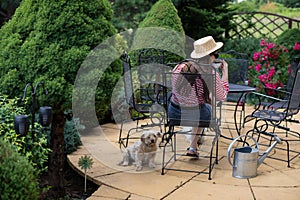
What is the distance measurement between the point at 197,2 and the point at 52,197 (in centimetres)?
669

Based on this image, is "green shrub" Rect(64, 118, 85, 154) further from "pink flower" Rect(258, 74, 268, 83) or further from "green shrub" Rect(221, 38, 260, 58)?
"green shrub" Rect(221, 38, 260, 58)

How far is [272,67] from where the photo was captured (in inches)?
294

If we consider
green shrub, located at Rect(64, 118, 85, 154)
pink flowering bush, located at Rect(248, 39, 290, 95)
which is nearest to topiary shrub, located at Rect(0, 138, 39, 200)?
green shrub, located at Rect(64, 118, 85, 154)

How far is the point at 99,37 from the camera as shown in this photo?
3.54m

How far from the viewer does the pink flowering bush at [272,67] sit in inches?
292

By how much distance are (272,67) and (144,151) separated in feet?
14.4

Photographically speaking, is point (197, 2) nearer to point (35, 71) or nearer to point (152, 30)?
point (152, 30)

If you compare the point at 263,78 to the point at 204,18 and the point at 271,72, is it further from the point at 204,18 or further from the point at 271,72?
the point at 204,18

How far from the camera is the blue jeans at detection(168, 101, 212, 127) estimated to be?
380cm

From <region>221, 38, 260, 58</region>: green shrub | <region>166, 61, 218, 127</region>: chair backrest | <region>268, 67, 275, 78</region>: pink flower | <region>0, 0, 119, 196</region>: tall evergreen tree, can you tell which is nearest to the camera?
<region>0, 0, 119, 196</region>: tall evergreen tree

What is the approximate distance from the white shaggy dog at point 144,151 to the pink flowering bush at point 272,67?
4104 mm

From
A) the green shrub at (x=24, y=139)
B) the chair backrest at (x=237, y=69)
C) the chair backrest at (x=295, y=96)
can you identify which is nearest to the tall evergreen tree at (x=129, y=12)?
the chair backrest at (x=237, y=69)

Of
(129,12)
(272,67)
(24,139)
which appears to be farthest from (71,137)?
(129,12)

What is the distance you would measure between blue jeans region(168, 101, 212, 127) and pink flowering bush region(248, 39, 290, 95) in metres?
3.86
